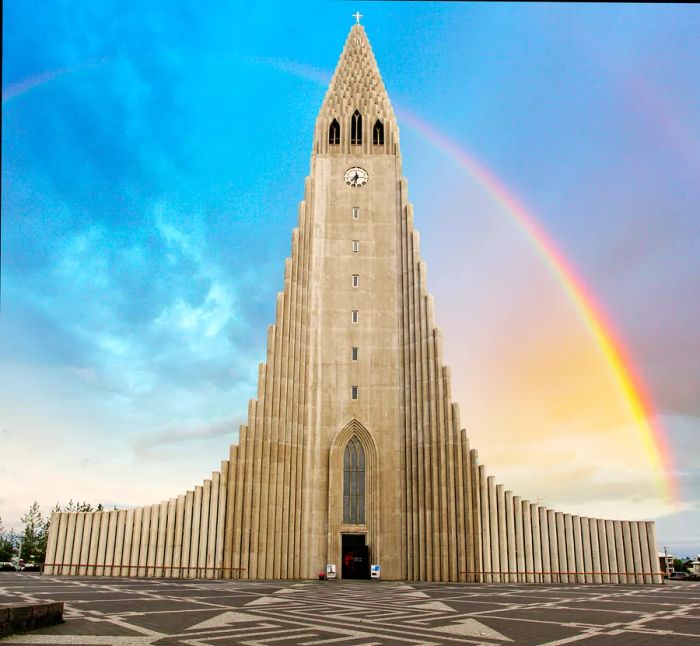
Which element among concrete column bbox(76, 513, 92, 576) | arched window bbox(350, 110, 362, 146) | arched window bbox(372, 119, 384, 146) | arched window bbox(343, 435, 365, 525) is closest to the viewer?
concrete column bbox(76, 513, 92, 576)

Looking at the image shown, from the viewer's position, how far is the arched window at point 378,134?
5756 cm

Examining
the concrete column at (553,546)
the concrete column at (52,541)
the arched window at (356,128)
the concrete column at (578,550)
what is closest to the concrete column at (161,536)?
the concrete column at (52,541)

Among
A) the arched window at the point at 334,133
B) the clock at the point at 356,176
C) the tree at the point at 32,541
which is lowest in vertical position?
the tree at the point at 32,541

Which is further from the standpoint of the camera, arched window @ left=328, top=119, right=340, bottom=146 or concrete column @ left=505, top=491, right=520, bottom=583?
arched window @ left=328, top=119, right=340, bottom=146

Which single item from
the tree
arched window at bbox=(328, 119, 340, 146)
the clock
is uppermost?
arched window at bbox=(328, 119, 340, 146)

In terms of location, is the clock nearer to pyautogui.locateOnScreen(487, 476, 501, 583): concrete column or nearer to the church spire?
the church spire

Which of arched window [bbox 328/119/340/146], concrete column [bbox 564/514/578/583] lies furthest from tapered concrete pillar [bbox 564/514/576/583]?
arched window [bbox 328/119/340/146]

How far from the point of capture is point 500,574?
42.4 m

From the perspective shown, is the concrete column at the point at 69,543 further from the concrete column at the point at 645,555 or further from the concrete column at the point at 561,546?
the concrete column at the point at 645,555

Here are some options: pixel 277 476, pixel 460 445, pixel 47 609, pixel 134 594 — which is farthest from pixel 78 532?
pixel 47 609

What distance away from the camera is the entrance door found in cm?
A: 4559

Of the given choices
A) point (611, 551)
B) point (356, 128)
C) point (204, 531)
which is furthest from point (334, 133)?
point (611, 551)

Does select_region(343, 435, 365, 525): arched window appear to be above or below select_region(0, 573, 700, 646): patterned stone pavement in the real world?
above

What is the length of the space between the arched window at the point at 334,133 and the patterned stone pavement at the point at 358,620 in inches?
1665
